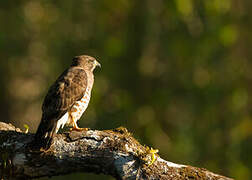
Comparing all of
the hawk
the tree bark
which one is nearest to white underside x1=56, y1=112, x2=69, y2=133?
the hawk

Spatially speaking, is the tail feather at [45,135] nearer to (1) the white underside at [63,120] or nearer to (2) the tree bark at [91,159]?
(2) the tree bark at [91,159]

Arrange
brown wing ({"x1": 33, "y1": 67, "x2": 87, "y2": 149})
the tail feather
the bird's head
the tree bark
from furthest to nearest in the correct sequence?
the bird's head
brown wing ({"x1": 33, "y1": 67, "x2": 87, "y2": 149})
the tail feather
the tree bark

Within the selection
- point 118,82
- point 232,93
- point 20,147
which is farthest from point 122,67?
point 20,147

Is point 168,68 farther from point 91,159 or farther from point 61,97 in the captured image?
point 91,159

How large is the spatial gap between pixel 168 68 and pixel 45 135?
807 cm

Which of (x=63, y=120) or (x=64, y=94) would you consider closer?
(x=64, y=94)

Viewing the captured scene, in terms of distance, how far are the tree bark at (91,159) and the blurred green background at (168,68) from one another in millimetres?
7442

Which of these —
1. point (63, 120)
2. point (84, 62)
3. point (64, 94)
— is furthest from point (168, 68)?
point (64, 94)

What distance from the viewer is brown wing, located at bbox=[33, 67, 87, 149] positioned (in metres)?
5.78

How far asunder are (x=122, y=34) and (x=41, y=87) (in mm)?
2619

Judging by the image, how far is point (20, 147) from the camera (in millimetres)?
4918

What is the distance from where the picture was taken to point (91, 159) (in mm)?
4707

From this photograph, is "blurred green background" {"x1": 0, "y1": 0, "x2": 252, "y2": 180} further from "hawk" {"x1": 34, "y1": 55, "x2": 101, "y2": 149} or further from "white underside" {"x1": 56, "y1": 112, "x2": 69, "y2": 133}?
"white underside" {"x1": 56, "y1": 112, "x2": 69, "y2": 133}

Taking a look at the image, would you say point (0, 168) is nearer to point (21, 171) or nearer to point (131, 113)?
point (21, 171)
